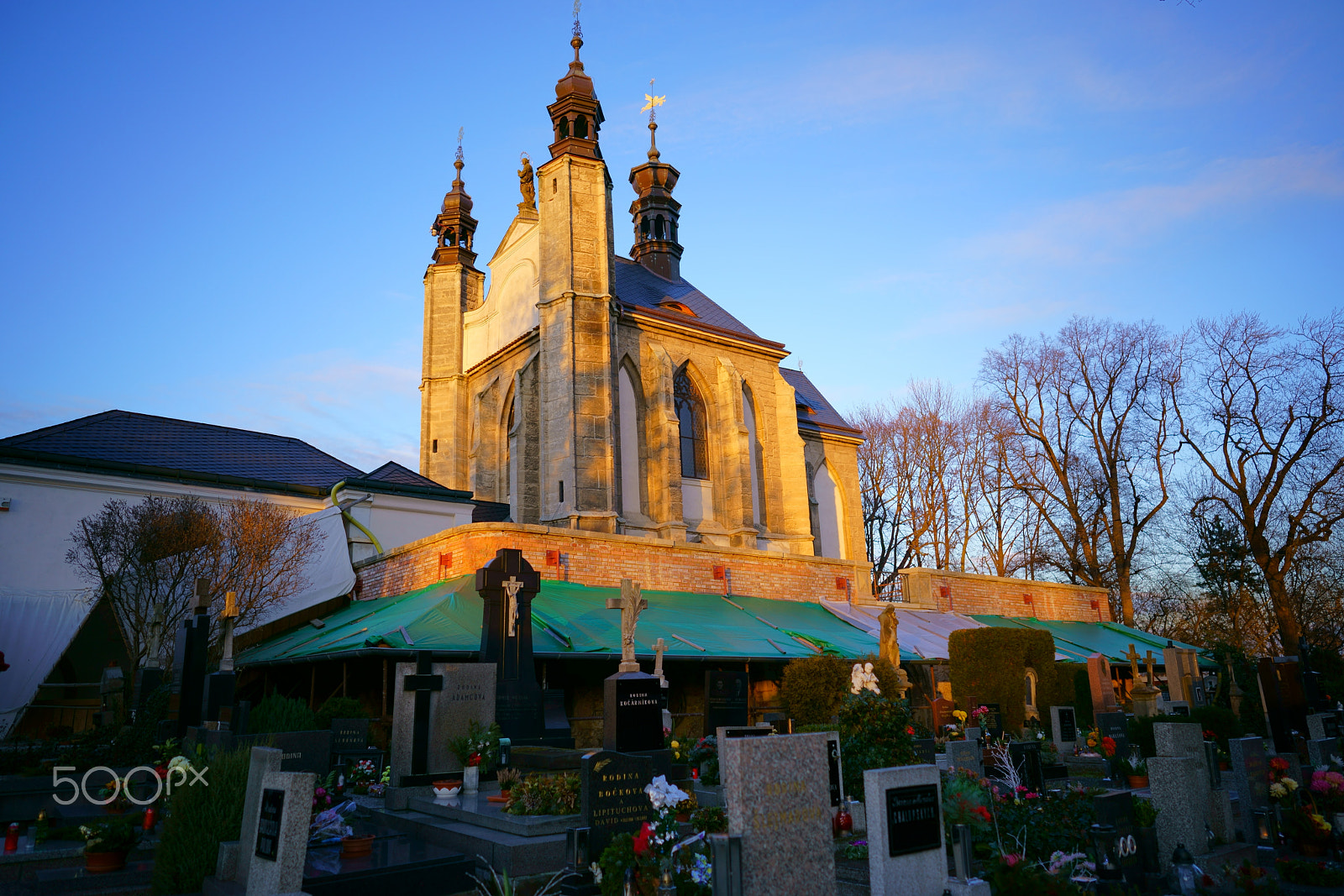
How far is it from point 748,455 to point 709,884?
72.1ft

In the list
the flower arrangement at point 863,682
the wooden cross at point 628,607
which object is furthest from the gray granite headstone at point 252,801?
the wooden cross at point 628,607

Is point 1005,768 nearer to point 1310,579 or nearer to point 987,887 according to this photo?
point 987,887

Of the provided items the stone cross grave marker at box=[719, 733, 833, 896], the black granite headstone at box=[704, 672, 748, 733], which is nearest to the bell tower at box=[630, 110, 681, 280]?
the black granite headstone at box=[704, 672, 748, 733]

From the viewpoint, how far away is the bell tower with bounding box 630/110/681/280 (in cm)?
3544

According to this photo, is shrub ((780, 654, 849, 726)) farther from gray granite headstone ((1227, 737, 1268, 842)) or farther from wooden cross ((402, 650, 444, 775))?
gray granite headstone ((1227, 737, 1268, 842))

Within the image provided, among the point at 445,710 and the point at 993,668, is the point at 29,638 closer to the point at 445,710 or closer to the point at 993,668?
the point at 445,710

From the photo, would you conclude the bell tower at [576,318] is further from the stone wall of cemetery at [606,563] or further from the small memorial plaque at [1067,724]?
the small memorial plaque at [1067,724]

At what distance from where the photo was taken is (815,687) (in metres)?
15.4

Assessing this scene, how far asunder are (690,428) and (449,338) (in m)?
9.68

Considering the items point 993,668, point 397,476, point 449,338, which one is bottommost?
point 993,668

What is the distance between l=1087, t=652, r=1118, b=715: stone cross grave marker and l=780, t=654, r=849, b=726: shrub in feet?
18.9

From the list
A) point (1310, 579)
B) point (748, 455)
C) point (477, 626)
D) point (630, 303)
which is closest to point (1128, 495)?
point (1310, 579)

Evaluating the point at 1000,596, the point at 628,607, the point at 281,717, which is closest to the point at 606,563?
the point at 628,607

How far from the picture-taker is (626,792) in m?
6.71
